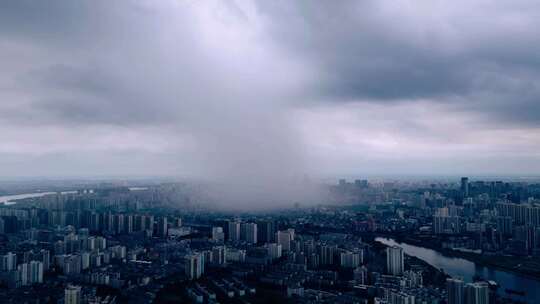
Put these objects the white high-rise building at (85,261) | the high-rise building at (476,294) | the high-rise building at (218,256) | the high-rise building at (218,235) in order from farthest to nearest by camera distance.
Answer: the high-rise building at (218,235) → the high-rise building at (218,256) → the white high-rise building at (85,261) → the high-rise building at (476,294)

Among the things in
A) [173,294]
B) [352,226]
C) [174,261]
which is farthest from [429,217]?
[173,294]

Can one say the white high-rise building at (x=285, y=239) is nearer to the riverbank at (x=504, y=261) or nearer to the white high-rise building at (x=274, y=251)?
the white high-rise building at (x=274, y=251)

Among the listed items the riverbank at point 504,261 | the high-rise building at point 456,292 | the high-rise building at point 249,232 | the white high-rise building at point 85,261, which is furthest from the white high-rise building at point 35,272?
the riverbank at point 504,261

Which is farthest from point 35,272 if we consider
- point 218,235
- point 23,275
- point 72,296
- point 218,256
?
point 218,235

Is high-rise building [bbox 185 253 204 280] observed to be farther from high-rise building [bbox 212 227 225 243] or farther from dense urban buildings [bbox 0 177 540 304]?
high-rise building [bbox 212 227 225 243]

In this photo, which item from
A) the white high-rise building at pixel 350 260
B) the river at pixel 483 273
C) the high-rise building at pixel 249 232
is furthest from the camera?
the high-rise building at pixel 249 232

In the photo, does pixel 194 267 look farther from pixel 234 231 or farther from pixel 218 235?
pixel 234 231

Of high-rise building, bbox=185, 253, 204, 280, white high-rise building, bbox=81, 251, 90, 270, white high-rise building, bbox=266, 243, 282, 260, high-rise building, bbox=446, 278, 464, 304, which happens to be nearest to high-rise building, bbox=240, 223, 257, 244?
white high-rise building, bbox=266, 243, 282, 260
